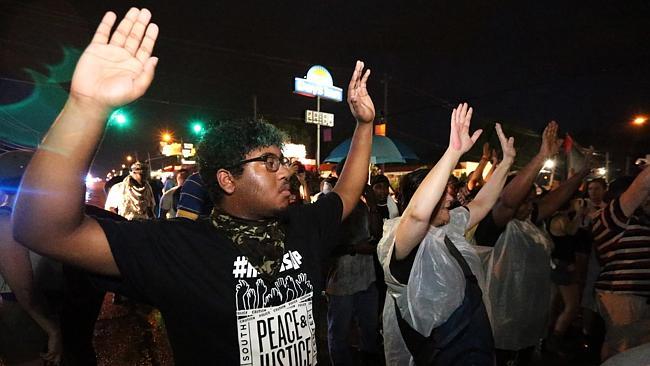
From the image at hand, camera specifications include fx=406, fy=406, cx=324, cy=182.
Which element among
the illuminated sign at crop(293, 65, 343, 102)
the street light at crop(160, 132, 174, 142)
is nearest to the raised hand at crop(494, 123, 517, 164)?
the illuminated sign at crop(293, 65, 343, 102)

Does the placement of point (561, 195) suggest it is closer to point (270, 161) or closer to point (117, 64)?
point (270, 161)

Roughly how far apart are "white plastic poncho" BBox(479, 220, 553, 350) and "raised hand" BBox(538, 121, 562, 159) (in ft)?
2.83

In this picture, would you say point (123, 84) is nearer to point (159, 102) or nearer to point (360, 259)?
point (360, 259)

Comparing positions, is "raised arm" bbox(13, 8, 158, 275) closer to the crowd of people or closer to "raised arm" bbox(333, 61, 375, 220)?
the crowd of people

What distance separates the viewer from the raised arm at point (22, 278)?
242 cm

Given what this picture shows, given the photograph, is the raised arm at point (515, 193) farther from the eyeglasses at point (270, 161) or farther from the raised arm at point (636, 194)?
the eyeglasses at point (270, 161)

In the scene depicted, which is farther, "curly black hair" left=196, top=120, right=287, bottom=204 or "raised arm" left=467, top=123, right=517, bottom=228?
"raised arm" left=467, top=123, right=517, bottom=228

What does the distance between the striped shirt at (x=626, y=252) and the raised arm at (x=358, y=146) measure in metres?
2.65

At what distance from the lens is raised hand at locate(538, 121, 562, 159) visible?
4250mm

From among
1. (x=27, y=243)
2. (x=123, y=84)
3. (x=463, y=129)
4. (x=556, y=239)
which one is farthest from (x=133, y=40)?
(x=556, y=239)

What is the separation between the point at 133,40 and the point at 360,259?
3.99 m

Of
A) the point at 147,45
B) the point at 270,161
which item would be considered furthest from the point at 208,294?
the point at 147,45

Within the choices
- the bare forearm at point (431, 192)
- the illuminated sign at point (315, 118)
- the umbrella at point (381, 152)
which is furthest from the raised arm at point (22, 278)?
the illuminated sign at point (315, 118)

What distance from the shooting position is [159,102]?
2372 centimetres
